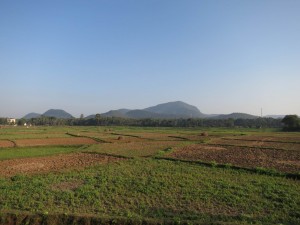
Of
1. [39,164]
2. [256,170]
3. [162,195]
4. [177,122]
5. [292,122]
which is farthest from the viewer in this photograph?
[177,122]

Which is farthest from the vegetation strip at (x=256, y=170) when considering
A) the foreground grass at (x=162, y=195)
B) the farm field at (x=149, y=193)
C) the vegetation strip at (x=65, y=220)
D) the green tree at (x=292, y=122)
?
the green tree at (x=292, y=122)

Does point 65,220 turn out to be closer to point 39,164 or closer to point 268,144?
point 39,164

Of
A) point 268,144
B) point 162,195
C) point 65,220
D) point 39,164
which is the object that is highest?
point 268,144

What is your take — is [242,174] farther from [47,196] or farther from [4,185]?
[4,185]

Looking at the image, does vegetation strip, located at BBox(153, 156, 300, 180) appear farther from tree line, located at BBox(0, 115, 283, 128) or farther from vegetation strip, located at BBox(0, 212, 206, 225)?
tree line, located at BBox(0, 115, 283, 128)

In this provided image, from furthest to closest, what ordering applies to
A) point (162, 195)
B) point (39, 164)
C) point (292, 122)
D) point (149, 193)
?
point (292, 122) → point (39, 164) → point (149, 193) → point (162, 195)

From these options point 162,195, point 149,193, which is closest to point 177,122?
point 149,193

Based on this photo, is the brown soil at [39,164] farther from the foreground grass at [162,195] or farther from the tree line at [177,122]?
the tree line at [177,122]

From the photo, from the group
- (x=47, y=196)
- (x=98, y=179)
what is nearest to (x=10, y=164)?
(x=98, y=179)

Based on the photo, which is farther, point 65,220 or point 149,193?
point 149,193

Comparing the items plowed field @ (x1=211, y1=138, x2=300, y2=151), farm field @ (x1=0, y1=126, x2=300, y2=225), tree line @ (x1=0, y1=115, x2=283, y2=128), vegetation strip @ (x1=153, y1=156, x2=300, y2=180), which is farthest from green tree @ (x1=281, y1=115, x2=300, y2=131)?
vegetation strip @ (x1=153, y1=156, x2=300, y2=180)

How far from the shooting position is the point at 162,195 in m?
12.4

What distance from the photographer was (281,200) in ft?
38.2

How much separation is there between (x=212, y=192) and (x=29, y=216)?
25.5ft
